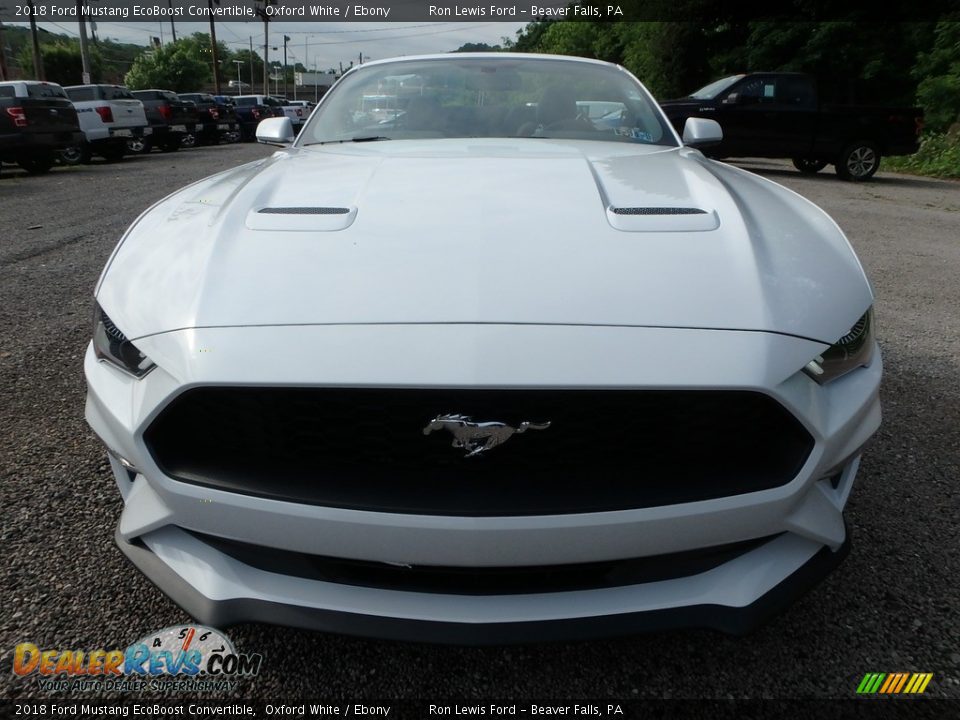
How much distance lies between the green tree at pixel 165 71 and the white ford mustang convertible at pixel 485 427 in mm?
56295

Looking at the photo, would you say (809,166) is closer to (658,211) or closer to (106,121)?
(658,211)

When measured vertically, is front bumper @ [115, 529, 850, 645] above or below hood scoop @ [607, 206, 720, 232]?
below

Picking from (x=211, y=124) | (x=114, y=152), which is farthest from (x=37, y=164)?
(x=211, y=124)

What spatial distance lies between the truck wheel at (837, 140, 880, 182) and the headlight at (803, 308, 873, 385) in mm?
11721

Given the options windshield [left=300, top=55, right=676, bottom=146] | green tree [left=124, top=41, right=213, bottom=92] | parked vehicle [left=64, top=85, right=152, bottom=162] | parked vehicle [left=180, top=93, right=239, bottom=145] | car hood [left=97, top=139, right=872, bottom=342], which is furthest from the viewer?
green tree [left=124, top=41, right=213, bottom=92]

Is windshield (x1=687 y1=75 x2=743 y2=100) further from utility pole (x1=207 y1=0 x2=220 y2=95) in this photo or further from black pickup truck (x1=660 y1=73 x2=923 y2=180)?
utility pole (x1=207 y1=0 x2=220 y2=95)

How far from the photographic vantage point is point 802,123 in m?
11.5

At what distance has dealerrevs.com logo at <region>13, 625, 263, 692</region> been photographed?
1537 millimetres

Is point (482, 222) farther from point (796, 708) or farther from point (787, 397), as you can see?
point (796, 708)

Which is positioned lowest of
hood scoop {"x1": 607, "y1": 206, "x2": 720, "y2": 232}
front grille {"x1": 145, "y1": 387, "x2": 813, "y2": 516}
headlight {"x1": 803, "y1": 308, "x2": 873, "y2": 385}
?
front grille {"x1": 145, "y1": 387, "x2": 813, "y2": 516}

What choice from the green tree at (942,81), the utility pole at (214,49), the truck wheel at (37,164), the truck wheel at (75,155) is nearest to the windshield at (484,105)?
the truck wheel at (37,164)

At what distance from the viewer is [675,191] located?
188 cm

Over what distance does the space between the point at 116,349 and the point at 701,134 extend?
2186 millimetres

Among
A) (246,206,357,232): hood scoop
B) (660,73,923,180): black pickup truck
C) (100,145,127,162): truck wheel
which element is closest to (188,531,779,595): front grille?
(246,206,357,232): hood scoop
